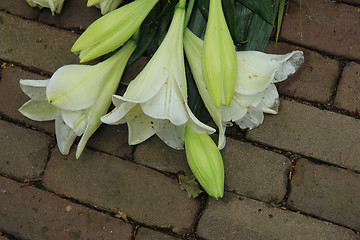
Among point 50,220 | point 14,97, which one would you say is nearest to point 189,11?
point 14,97

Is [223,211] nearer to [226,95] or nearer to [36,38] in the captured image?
[226,95]

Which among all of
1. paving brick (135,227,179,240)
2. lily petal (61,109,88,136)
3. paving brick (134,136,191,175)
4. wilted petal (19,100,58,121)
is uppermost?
lily petal (61,109,88,136)

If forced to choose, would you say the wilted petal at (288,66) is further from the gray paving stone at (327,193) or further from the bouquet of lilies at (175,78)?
the gray paving stone at (327,193)

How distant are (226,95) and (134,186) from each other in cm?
45

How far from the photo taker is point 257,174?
3.72 feet

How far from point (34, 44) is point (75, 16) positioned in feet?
0.50

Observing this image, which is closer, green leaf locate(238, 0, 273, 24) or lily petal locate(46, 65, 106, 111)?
lily petal locate(46, 65, 106, 111)

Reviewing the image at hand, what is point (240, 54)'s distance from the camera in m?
0.95

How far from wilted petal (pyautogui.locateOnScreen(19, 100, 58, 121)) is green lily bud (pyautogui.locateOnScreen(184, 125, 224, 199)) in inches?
14.4

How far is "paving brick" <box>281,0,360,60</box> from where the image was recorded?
114 cm

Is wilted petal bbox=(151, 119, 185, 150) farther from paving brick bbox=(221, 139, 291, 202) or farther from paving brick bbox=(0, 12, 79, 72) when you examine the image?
paving brick bbox=(0, 12, 79, 72)

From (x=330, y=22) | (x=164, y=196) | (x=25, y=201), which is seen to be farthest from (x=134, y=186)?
(x=330, y=22)

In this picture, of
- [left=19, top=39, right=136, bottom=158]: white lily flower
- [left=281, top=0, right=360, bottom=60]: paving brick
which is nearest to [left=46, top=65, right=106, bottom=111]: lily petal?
[left=19, top=39, right=136, bottom=158]: white lily flower

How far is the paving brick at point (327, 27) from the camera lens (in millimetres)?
1144
